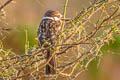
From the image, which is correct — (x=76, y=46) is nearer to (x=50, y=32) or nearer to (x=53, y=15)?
(x=50, y=32)

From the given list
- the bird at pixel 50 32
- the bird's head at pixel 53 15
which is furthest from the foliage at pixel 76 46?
the bird's head at pixel 53 15

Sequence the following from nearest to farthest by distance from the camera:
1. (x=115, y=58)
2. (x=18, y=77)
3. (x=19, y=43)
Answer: (x=18, y=77) → (x=19, y=43) → (x=115, y=58)

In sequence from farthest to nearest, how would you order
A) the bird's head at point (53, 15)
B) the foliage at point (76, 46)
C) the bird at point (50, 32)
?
1. the bird's head at point (53, 15)
2. the bird at point (50, 32)
3. the foliage at point (76, 46)

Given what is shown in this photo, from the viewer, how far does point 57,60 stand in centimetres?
354

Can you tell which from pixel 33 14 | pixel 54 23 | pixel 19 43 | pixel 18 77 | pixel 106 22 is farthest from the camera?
pixel 33 14

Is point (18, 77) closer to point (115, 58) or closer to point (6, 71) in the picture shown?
point (6, 71)

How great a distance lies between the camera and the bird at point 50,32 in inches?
133

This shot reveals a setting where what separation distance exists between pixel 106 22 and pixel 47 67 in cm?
60

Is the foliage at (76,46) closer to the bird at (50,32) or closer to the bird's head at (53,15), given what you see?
the bird at (50,32)

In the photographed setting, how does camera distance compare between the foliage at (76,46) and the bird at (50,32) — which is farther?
the bird at (50,32)

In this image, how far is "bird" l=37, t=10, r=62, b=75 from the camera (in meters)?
3.38

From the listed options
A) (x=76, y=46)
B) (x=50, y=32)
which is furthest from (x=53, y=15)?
(x=76, y=46)

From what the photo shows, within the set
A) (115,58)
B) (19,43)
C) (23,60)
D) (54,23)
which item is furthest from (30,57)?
(115,58)

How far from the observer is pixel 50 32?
3736 mm
